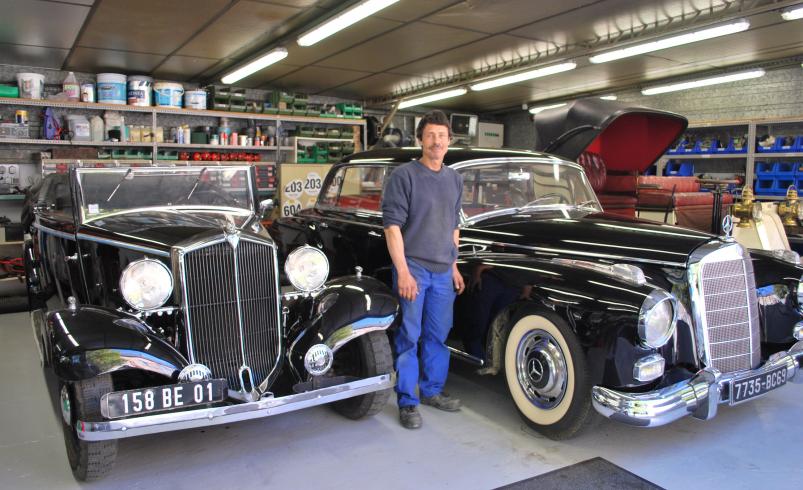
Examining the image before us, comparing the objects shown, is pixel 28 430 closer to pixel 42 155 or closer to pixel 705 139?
pixel 42 155

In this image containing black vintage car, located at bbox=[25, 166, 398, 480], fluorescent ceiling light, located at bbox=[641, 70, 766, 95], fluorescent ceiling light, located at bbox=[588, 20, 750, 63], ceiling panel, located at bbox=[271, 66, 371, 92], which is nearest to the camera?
black vintage car, located at bbox=[25, 166, 398, 480]

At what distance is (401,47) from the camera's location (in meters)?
7.71

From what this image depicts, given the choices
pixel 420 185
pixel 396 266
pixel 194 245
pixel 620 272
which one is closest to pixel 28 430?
pixel 194 245

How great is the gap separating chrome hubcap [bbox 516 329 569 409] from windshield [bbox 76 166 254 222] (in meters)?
2.06

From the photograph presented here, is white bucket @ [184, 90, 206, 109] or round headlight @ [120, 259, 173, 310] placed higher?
white bucket @ [184, 90, 206, 109]

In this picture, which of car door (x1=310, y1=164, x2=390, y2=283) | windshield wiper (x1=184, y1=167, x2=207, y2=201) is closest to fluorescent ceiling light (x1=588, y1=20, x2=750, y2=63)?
car door (x1=310, y1=164, x2=390, y2=283)

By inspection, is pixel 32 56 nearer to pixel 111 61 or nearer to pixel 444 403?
pixel 111 61

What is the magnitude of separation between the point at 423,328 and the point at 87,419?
1713mm

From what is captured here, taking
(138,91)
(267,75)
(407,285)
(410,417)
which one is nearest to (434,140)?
(407,285)

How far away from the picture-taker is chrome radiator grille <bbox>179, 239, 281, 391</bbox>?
9.02ft

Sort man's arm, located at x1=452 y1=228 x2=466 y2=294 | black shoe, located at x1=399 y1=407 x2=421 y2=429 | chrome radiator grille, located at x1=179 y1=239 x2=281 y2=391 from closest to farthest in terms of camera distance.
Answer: chrome radiator grille, located at x1=179 y1=239 x2=281 y2=391 < black shoe, located at x1=399 y1=407 x2=421 y2=429 < man's arm, located at x1=452 y1=228 x2=466 y2=294

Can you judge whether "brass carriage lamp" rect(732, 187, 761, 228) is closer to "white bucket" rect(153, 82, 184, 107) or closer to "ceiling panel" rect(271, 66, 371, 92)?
"ceiling panel" rect(271, 66, 371, 92)

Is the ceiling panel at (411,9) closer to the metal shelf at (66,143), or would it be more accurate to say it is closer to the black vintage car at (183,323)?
the black vintage car at (183,323)

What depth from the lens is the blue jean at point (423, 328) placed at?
3182mm
